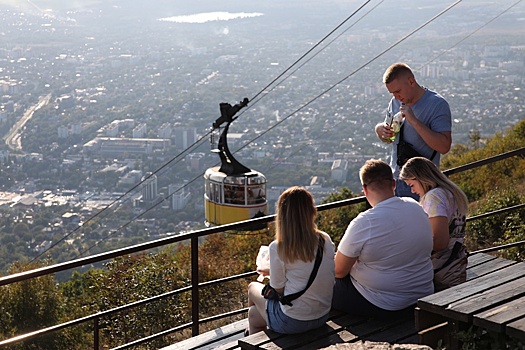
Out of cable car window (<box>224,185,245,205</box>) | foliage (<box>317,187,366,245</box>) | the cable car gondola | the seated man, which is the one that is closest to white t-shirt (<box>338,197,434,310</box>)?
the seated man

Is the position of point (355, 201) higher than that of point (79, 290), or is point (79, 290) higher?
point (355, 201)

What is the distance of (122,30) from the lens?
281ft

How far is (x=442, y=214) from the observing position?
3.84 metres

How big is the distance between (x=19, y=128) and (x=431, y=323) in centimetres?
6715

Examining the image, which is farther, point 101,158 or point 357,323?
point 101,158

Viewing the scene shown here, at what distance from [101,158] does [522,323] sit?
197 feet

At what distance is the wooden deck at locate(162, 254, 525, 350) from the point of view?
279cm

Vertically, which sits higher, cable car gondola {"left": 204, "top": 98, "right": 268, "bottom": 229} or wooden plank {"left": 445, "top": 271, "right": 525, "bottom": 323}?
wooden plank {"left": 445, "top": 271, "right": 525, "bottom": 323}

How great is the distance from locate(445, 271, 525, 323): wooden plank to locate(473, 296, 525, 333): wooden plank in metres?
0.04

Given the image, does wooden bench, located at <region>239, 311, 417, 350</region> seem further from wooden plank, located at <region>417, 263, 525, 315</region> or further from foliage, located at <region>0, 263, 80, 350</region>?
foliage, located at <region>0, 263, 80, 350</region>

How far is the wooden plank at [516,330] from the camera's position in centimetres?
261

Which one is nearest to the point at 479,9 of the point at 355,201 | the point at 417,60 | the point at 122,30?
the point at 417,60

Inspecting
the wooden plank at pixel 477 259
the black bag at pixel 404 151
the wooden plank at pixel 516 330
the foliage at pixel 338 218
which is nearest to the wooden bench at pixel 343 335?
the wooden plank at pixel 516 330

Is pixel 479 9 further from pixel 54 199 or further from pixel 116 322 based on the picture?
pixel 116 322
